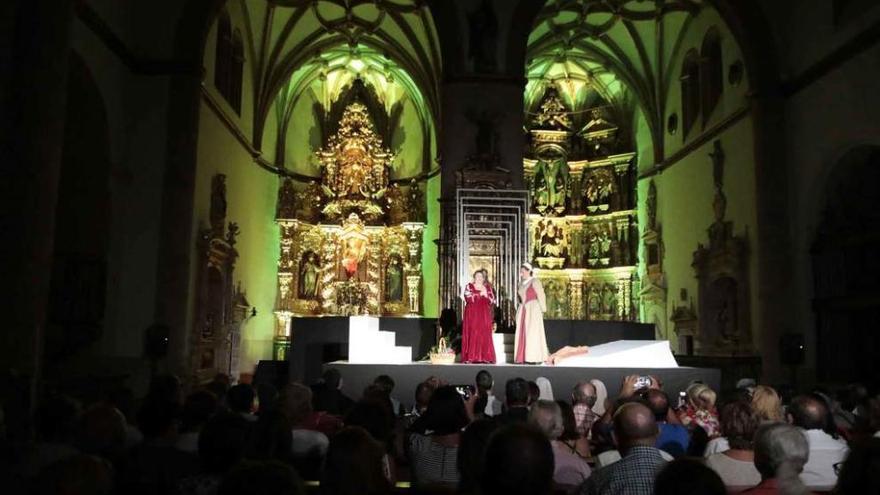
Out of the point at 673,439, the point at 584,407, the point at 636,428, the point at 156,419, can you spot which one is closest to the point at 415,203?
the point at 584,407

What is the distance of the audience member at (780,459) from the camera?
3.20 m

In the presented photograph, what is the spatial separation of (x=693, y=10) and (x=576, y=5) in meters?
3.17

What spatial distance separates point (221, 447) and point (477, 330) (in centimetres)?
1038

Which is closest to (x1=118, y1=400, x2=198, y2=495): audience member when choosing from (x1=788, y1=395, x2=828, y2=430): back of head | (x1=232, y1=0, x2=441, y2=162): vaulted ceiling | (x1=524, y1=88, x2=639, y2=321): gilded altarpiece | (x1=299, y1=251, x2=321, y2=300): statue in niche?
(x1=788, y1=395, x2=828, y2=430): back of head

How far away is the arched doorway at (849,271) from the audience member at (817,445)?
9.62 meters

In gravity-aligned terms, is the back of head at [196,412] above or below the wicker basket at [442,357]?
below

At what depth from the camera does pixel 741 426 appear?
408 cm

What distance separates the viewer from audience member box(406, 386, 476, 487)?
4199mm

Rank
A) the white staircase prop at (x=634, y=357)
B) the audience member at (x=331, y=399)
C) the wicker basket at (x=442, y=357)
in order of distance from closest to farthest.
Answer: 1. the audience member at (x=331, y=399)
2. the white staircase prop at (x=634, y=357)
3. the wicker basket at (x=442, y=357)

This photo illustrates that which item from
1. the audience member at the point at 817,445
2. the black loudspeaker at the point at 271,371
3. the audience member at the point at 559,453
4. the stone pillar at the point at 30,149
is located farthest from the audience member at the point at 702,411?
the black loudspeaker at the point at 271,371

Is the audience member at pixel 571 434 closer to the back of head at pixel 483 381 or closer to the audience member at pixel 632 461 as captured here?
the audience member at pixel 632 461

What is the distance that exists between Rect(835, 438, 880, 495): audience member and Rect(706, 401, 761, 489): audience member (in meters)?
1.55

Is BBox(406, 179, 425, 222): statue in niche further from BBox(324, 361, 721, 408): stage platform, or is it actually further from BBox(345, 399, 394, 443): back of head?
BBox(345, 399, 394, 443): back of head

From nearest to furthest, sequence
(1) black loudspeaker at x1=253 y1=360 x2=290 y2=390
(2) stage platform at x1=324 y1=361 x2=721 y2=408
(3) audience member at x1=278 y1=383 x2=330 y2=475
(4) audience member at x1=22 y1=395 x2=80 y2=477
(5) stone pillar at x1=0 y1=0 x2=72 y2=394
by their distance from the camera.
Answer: (4) audience member at x1=22 y1=395 x2=80 y2=477 → (3) audience member at x1=278 y1=383 x2=330 y2=475 → (5) stone pillar at x1=0 y1=0 x2=72 y2=394 → (2) stage platform at x1=324 y1=361 x2=721 y2=408 → (1) black loudspeaker at x1=253 y1=360 x2=290 y2=390
